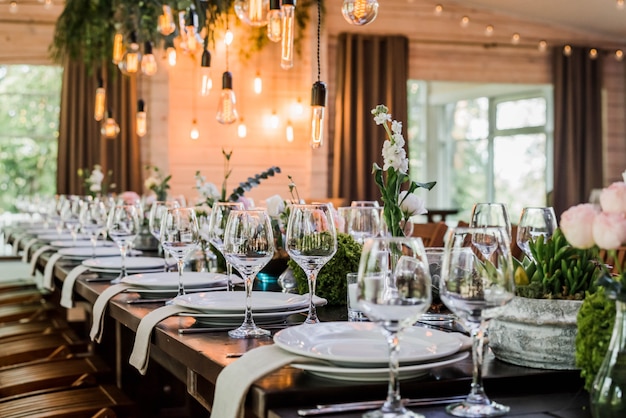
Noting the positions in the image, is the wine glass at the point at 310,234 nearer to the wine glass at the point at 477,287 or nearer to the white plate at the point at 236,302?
the white plate at the point at 236,302

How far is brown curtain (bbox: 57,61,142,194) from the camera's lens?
8.79m

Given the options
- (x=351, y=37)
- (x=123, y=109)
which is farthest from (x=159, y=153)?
(x=351, y=37)

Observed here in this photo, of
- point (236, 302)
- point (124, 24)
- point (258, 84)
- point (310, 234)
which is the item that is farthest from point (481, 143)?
point (310, 234)

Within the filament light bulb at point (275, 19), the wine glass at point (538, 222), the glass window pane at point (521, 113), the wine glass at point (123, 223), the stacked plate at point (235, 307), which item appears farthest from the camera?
the glass window pane at point (521, 113)

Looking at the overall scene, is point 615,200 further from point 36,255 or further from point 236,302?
point 36,255

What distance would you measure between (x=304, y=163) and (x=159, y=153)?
150cm

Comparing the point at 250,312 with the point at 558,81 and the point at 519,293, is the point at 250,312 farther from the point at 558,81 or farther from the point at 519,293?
the point at 558,81

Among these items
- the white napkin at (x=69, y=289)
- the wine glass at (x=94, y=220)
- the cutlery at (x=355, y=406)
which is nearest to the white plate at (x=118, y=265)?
the white napkin at (x=69, y=289)

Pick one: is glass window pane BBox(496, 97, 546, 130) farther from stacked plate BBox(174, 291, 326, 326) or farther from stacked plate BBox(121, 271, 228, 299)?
stacked plate BBox(174, 291, 326, 326)

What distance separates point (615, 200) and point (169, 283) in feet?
4.43

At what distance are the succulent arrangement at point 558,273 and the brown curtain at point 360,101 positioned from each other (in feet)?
24.9

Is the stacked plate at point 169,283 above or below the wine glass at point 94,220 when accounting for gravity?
below

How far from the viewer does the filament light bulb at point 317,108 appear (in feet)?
11.6

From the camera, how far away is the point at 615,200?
1.18 meters
